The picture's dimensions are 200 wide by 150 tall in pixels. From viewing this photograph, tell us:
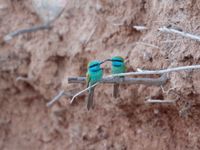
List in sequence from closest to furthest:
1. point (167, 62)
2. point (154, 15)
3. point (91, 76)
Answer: point (91, 76), point (167, 62), point (154, 15)

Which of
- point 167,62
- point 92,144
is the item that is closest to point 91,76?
point 167,62

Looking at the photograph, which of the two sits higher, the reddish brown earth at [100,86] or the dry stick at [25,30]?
the dry stick at [25,30]

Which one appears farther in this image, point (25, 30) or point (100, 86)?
point (25, 30)

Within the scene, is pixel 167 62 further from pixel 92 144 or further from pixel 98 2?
pixel 92 144

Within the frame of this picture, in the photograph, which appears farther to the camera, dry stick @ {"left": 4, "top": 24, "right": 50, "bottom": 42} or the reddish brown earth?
dry stick @ {"left": 4, "top": 24, "right": 50, "bottom": 42}

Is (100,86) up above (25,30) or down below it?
below

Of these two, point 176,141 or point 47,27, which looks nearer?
point 176,141

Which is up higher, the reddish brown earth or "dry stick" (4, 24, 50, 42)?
"dry stick" (4, 24, 50, 42)

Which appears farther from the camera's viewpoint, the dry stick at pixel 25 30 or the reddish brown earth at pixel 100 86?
the dry stick at pixel 25 30
